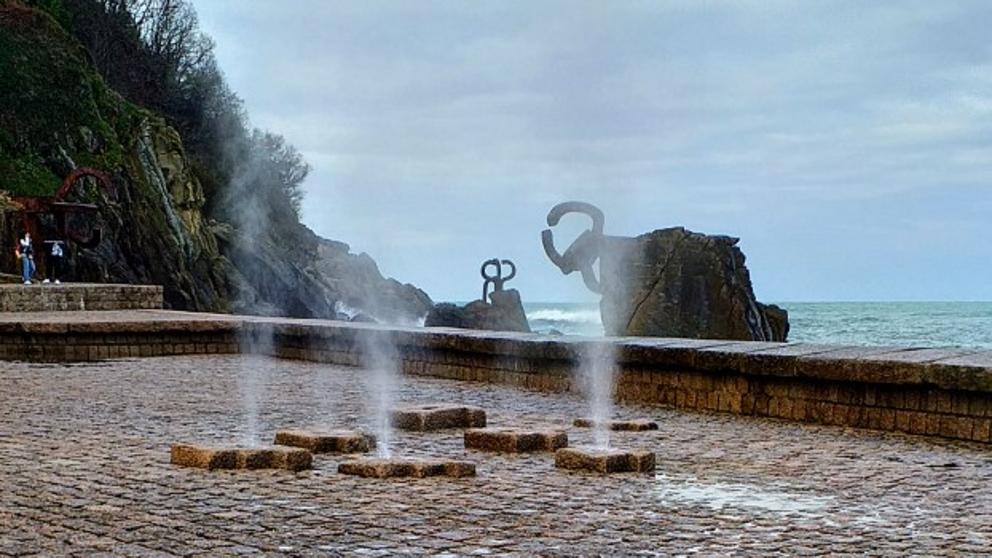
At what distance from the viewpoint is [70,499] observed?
5.80 m

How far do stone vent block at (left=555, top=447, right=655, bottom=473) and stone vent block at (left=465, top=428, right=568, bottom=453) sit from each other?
2.13 ft

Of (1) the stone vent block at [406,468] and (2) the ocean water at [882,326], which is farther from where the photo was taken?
(2) the ocean water at [882,326]

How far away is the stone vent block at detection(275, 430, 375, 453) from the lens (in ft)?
24.4

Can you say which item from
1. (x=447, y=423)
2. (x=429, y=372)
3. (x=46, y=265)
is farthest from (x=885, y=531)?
(x=46, y=265)

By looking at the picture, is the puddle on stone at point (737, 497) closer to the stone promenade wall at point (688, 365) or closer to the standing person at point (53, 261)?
the stone promenade wall at point (688, 365)

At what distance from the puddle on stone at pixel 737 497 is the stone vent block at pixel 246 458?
1852 mm

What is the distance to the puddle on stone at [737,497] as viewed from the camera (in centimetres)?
582

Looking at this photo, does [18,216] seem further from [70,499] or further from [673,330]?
[70,499]

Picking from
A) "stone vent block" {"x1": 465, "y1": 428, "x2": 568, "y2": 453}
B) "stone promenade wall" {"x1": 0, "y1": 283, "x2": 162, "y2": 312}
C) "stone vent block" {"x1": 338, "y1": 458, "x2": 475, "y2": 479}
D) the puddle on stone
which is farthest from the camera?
"stone promenade wall" {"x1": 0, "y1": 283, "x2": 162, "y2": 312}

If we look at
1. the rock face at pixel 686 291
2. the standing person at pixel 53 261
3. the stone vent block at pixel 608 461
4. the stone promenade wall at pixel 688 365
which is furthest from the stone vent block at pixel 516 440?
the rock face at pixel 686 291

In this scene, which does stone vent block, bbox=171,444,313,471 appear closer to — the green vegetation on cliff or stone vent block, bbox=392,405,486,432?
stone vent block, bbox=392,405,486,432

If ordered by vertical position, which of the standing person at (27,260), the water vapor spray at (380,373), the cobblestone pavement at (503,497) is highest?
the standing person at (27,260)

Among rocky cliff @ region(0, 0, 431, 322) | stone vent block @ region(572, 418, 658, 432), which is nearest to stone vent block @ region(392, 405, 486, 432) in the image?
stone vent block @ region(572, 418, 658, 432)

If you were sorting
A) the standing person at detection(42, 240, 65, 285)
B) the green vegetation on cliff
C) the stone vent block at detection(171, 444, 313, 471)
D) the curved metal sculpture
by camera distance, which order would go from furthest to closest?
the green vegetation on cliff < the standing person at detection(42, 240, 65, 285) < the curved metal sculpture < the stone vent block at detection(171, 444, 313, 471)
